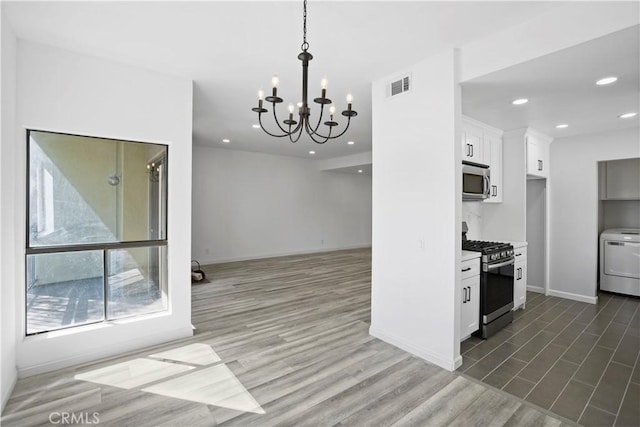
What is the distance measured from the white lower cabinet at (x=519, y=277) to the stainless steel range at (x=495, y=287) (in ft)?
1.17

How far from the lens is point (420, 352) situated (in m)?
2.93

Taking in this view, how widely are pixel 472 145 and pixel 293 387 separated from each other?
3546 millimetres

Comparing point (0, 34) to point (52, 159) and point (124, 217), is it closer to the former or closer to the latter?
point (52, 159)

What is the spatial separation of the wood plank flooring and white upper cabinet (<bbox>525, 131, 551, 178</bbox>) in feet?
11.1

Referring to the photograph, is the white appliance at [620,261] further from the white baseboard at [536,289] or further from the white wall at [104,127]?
the white wall at [104,127]

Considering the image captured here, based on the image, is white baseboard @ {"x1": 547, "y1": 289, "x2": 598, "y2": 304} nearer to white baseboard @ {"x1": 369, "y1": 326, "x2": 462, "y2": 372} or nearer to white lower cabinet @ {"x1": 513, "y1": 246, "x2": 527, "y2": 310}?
white lower cabinet @ {"x1": 513, "y1": 246, "x2": 527, "y2": 310}

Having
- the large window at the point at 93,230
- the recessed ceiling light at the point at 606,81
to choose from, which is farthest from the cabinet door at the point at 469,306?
the large window at the point at 93,230

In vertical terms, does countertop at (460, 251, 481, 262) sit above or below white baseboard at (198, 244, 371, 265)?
above

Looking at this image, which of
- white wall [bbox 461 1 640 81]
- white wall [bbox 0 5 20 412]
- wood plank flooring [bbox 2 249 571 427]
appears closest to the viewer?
white wall [bbox 461 1 640 81]

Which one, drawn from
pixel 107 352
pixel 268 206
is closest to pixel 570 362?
pixel 107 352

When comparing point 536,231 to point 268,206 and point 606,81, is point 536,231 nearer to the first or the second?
point 606,81

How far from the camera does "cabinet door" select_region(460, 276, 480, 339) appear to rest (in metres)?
3.11

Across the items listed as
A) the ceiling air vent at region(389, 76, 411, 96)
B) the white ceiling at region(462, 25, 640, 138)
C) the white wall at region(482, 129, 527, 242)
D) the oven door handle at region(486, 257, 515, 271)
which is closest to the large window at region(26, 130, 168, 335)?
the ceiling air vent at region(389, 76, 411, 96)

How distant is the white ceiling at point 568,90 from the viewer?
2.22 meters
